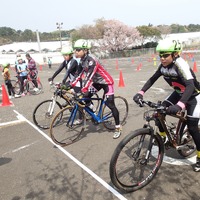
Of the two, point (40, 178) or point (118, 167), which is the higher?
point (118, 167)

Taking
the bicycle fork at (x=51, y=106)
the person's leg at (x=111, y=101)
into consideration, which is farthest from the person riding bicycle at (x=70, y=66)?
the person's leg at (x=111, y=101)

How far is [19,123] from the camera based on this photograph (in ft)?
21.6

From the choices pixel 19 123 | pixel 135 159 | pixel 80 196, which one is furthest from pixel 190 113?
pixel 19 123

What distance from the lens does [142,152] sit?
3199mm

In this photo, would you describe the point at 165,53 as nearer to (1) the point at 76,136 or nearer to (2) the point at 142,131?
(2) the point at 142,131

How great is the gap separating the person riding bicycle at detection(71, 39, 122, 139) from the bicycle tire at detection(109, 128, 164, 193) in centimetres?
172

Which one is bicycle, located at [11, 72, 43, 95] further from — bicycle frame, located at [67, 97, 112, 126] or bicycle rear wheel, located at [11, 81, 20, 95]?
bicycle frame, located at [67, 97, 112, 126]

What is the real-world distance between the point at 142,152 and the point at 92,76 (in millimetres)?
2148

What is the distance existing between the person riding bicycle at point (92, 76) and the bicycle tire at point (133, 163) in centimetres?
172

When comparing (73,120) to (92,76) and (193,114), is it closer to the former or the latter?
(92,76)

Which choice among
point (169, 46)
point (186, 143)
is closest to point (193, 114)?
point (186, 143)

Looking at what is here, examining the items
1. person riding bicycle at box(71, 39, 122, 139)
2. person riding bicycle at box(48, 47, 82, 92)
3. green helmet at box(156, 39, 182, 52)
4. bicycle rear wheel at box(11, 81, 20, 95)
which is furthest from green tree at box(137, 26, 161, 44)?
green helmet at box(156, 39, 182, 52)

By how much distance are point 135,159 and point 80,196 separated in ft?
3.08

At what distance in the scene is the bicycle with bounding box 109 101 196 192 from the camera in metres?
3.02
